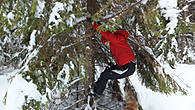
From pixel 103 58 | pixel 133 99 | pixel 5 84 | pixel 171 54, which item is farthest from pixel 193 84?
pixel 5 84

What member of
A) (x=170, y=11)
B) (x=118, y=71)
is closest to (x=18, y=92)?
(x=118, y=71)

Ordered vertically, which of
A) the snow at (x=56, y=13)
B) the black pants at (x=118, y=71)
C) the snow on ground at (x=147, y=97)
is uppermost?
the snow at (x=56, y=13)

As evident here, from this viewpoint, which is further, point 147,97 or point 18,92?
point 147,97

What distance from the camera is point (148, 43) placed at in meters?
4.11

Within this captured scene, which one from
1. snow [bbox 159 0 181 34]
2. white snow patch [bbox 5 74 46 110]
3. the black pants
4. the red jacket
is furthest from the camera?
the black pants

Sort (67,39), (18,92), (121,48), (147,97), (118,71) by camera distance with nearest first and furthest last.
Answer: (18,92) → (121,48) → (118,71) → (67,39) → (147,97)

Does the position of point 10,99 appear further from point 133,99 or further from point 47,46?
point 133,99

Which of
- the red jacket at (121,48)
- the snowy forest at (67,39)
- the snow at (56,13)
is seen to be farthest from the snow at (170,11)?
the snow at (56,13)

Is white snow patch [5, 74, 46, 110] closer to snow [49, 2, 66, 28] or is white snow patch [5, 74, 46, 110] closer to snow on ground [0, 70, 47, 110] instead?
snow on ground [0, 70, 47, 110]

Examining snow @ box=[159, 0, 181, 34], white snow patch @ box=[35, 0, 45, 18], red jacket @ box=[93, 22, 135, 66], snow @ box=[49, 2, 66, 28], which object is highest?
white snow patch @ box=[35, 0, 45, 18]

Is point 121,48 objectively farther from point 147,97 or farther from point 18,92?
point 147,97

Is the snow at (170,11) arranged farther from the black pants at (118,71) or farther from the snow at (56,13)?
the snow at (56,13)

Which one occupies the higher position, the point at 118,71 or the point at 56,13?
the point at 56,13

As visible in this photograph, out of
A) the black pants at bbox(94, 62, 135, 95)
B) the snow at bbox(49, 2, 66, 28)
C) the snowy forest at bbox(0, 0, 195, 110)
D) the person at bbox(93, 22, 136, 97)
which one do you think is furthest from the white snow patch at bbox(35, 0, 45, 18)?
the black pants at bbox(94, 62, 135, 95)
